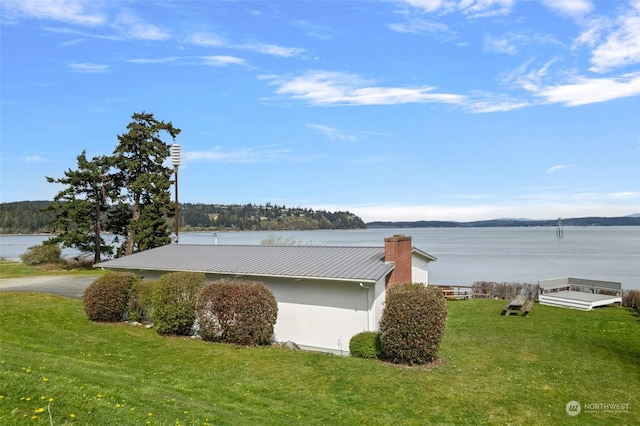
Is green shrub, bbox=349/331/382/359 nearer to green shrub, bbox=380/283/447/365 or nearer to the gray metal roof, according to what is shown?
green shrub, bbox=380/283/447/365

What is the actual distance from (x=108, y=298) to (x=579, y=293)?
26996 mm

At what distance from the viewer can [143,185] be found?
40.8 meters

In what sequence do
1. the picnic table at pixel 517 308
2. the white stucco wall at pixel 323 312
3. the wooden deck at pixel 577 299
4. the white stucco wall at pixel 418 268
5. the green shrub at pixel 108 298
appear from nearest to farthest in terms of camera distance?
the white stucco wall at pixel 323 312, the green shrub at pixel 108 298, the white stucco wall at pixel 418 268, the picnic table at pixel 517 308, the wooden deck at pixel 577 299

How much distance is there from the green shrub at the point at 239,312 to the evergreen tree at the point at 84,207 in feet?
Result: 100

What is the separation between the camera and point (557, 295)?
27125mm

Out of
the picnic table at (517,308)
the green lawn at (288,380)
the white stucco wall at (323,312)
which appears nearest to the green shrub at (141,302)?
the green lawn at (288,380)

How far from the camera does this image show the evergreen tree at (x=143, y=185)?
1610 inches

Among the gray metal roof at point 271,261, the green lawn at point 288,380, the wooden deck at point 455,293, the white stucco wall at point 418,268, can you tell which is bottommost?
the wooden deck at point 455,293

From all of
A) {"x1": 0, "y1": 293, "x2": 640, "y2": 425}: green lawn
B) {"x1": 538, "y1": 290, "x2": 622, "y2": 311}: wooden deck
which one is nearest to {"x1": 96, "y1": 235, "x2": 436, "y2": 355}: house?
{"x1": 0, "y1": 293, "x2": 640, "y2": 425}: green lawn

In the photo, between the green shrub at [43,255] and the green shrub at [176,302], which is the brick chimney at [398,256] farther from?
the green shrub at [43,255]

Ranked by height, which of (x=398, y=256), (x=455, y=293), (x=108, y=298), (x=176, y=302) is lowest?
(x=455, y=293)

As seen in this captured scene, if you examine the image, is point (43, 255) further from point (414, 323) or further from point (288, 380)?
point (414, 323)

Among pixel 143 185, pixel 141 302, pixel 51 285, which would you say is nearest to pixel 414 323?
pixel 141 302

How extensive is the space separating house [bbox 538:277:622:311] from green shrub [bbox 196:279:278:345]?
752 inches
